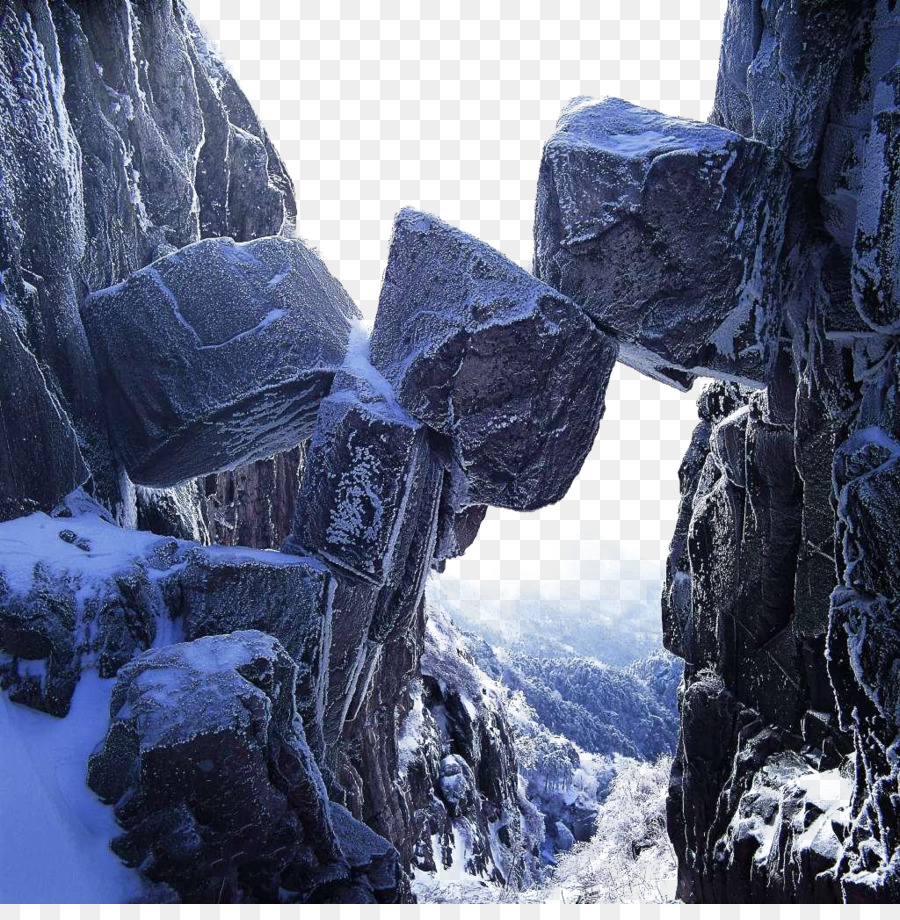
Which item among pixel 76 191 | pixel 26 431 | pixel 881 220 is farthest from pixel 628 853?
pixel 76 191

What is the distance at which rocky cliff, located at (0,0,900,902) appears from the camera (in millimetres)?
4273

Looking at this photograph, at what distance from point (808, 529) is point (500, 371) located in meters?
5.20

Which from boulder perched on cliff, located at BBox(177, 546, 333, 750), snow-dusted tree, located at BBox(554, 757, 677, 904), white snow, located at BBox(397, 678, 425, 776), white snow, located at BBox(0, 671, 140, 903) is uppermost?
boulder perched on cliff, located at BBox(177, 546, 333, 750)

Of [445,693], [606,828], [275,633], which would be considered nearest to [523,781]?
[606,828]

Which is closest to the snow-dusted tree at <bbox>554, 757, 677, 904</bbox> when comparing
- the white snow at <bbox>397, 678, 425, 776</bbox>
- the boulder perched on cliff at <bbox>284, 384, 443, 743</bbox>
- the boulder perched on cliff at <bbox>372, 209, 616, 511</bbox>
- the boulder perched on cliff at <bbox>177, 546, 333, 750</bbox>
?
the white snow at <bbox>397, 678, 425, 776</bbox>

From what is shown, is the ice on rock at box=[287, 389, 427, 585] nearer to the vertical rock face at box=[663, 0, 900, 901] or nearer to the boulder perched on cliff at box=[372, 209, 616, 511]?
the boulder perched on cliff at box=[372, 209, 616, 511]

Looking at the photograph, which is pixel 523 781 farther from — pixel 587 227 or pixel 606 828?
pixel 587 227

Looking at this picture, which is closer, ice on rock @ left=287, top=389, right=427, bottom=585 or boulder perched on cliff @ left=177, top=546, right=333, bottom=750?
boulder perched on cliff @ left=177, top=546, right=333, bottom=750

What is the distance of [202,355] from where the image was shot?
5.58 meters

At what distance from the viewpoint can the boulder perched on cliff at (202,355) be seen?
5566 millimetres

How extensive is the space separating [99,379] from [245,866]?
11.7ft

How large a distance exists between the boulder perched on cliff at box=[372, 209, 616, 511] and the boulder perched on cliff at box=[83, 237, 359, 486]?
908mm

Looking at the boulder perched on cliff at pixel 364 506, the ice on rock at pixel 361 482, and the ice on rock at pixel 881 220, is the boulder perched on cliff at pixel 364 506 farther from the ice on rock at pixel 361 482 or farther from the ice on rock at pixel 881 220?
the ice on rock at pixel 881 220

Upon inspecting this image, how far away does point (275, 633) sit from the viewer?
5.10 metres
